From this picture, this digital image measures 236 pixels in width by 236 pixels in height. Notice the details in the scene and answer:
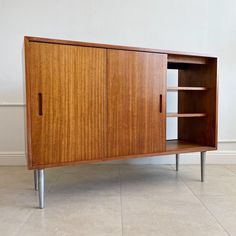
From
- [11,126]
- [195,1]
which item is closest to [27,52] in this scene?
[11,126]

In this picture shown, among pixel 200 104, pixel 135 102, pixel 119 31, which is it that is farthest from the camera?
pixel 119 31

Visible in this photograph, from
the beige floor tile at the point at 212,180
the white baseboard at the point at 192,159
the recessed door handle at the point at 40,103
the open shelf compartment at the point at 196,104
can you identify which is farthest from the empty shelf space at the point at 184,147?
the recessed door handle at the point at 40,103

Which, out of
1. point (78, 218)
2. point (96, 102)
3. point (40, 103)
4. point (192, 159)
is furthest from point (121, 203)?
point (192, 159)

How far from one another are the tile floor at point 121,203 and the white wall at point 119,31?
1.24 feet

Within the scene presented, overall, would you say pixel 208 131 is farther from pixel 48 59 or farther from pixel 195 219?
pixel 48 59

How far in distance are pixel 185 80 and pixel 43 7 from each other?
4.19 ft

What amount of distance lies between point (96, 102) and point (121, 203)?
0.55m

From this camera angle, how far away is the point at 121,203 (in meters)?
1.25

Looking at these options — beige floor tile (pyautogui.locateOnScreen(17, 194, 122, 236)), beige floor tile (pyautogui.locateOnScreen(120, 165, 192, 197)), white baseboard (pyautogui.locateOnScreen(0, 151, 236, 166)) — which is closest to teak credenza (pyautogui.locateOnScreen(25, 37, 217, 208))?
beige floor tile (pyautogui.locateOnScreen(17, 194, 122, 236))

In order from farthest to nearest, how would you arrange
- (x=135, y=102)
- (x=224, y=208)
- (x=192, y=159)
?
1. (x=192, y=159)
2. (x=135, y=102)
3. (x=224, y=208)

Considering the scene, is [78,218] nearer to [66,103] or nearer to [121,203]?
[121,203]

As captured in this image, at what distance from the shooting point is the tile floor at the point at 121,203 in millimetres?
986

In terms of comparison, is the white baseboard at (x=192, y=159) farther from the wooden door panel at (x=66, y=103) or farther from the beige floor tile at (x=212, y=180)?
the wooden door panel at (x=66, y=103)

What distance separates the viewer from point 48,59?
3.77ft
